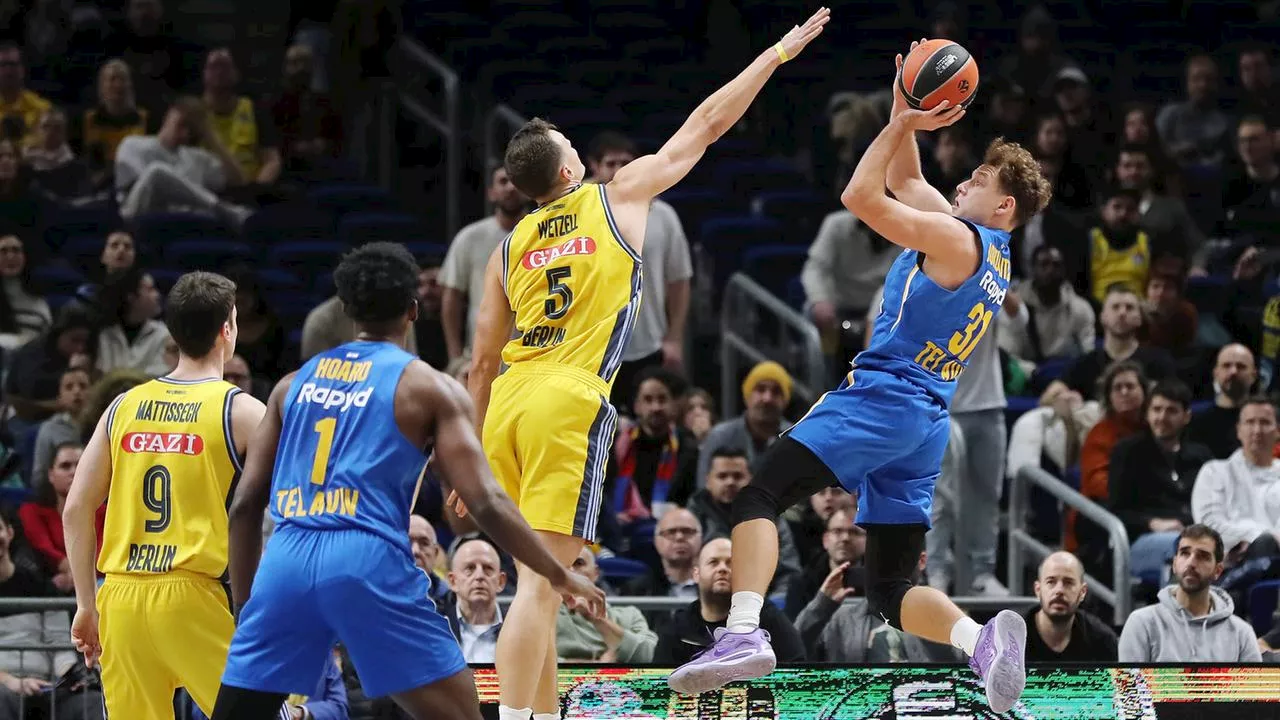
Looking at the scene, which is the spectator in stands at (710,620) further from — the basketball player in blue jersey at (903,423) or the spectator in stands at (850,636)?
the basketball player in blue jersey at (903,423)

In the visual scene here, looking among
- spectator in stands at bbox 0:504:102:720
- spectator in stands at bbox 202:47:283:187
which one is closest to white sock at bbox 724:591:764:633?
spectator in stands at bbox 0:504:102:720

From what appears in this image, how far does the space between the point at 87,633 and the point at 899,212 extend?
3.31 metres

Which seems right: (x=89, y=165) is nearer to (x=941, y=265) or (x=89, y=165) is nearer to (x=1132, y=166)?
(x=1132, y=166)

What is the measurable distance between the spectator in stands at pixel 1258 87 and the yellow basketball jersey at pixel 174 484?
11369 millimetres

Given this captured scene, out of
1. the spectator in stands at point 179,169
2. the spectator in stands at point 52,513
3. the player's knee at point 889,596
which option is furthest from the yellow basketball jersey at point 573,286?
the spectator in stands at point 179,169

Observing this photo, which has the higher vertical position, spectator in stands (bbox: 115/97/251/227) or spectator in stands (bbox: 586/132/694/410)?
spectator in stands (bbox: 115/97/251/227)

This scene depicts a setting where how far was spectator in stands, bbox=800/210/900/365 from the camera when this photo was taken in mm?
13469

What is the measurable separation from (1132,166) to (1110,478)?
4121 mm

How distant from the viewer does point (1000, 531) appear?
1277 centimetres

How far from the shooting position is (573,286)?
7523 mm

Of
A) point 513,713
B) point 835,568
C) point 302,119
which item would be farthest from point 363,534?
point 302,119

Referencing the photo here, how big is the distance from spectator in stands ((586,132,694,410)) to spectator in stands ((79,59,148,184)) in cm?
431

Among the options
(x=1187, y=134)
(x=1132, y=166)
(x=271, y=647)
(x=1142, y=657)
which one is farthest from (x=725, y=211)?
(x=271, y=647)

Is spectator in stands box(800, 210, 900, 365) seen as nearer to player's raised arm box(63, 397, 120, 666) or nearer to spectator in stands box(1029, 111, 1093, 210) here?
spectator in stands box(1029, 111, 1093, 210)
